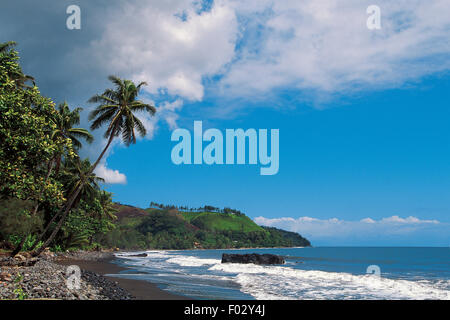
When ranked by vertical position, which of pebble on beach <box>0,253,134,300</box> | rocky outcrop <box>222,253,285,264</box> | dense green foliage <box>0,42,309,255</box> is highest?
dense green foliage <box>0,42,309,255</box>

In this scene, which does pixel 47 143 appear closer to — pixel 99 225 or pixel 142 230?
pixel 99 225

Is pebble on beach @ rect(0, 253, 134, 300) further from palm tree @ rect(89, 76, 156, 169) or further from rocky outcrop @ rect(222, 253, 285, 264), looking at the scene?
rocky outcrop @ rect(222, 253, 285, 264)

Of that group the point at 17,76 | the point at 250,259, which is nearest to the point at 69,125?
the point at 17,76

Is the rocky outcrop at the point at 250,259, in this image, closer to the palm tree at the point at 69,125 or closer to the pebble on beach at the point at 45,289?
the palm tree at the point at 69,125

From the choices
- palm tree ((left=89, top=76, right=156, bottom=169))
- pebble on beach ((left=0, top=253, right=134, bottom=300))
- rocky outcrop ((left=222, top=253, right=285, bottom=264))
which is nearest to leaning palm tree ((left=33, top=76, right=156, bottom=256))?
palm tree ((left=89, top=76, right=156, bottom=169))

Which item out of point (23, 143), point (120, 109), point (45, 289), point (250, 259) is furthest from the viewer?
point (250, 259)

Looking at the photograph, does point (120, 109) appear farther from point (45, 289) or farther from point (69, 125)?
point (45, 289)

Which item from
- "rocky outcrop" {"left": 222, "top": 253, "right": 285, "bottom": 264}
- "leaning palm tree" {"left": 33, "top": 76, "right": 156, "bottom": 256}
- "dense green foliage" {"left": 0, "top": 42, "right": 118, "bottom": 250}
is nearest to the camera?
"dense green foliage" {"left": 0, "top": 42, "right": 118, "bottom": 250}

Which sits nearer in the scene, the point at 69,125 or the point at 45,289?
the point at 45,289

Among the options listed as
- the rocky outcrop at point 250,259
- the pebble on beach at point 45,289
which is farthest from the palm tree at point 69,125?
the rocky outcrop at point 250,259

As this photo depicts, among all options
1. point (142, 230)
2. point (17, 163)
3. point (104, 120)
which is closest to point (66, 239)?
point (104, 120)

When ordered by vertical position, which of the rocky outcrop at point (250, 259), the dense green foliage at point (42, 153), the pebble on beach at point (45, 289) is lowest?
the rocky outcrop at point (250, 259)

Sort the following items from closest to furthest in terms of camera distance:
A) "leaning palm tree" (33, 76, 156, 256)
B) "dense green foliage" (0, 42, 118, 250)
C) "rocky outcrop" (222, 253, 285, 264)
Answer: "dense green foliage" (0, 42, 118, 250), "leaning palm tree" (33, 76, 156, 256), "rocky outcrop" (222, 253, 285, 264)
